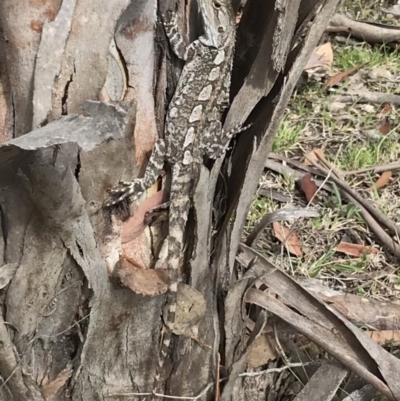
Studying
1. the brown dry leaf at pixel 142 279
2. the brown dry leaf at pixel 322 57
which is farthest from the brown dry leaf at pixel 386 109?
the brown dry leaf at pixel 142 279

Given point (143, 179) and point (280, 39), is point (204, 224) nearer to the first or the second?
point (143, 179)

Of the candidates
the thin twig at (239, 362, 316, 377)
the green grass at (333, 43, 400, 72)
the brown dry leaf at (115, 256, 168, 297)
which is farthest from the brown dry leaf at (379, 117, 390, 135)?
the brown dry leaf at (115, 256, 168, 297)

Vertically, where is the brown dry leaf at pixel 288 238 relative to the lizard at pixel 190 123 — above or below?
below

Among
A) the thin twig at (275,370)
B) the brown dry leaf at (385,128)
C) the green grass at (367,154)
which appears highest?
the brown dry leaf at (385,128)

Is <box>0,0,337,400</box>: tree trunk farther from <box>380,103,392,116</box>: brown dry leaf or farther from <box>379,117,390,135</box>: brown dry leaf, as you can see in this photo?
<box>380,103,392,116</box>: brown dry leaf

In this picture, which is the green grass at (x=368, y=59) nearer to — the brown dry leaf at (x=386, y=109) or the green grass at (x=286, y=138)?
A: the brown dry leaf at (x=386, y=109)

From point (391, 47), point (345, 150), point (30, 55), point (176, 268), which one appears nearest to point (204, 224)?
point (176, 268)
